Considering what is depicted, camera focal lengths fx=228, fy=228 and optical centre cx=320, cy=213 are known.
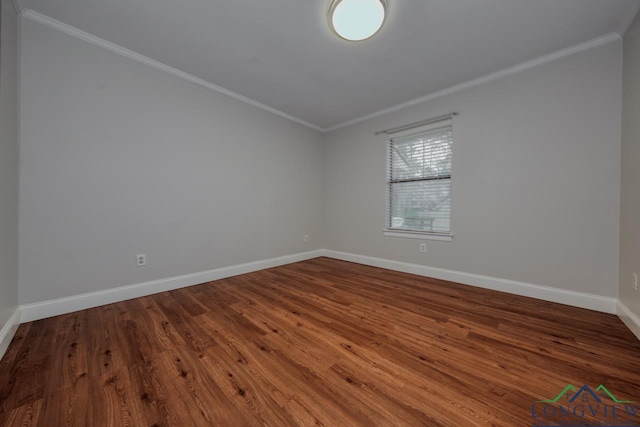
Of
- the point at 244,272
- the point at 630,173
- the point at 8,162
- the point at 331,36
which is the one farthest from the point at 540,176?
the point at 8,162

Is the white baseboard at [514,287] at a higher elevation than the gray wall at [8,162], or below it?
below

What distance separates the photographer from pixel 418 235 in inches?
127

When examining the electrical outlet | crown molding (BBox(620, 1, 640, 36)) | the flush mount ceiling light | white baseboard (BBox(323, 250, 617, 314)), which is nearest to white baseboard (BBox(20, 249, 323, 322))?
the electrical outlet

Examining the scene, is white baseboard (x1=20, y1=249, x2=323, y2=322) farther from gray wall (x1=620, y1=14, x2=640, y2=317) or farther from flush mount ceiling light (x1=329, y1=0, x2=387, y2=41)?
gray wall (x1=620, y1=14, x2=640, y2=317)

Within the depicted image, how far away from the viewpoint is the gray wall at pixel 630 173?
1733 mm

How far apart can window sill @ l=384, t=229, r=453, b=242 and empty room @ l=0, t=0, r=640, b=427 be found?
3cm

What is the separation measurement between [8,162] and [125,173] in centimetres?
73

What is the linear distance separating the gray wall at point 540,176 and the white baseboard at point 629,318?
0.54 ft

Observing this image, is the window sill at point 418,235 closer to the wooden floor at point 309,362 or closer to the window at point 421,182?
the window at point 421,182

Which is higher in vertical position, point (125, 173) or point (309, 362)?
point (125, 173)

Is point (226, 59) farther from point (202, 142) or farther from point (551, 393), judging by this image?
point (551, 393)

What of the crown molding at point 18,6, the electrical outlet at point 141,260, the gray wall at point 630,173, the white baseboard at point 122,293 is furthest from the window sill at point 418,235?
the crown molding at point 18,6

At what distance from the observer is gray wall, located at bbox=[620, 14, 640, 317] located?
1.73m

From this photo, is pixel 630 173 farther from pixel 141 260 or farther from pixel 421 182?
pixel 141 260
